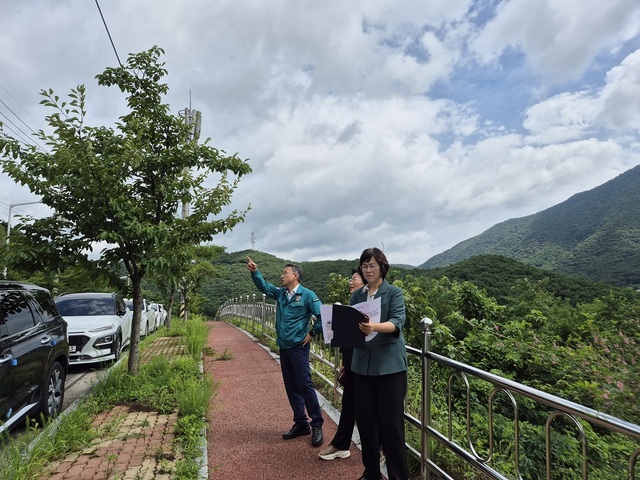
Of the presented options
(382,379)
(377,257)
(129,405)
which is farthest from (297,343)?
(129,405)

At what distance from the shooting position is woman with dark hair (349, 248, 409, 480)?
3008 mm

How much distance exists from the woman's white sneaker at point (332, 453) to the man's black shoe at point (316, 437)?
9.9 inches

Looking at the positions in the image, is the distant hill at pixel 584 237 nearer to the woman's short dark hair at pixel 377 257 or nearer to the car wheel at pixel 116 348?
the car wheel at pixel 116 348

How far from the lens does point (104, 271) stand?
19.9 feet

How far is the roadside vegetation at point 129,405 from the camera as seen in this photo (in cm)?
344

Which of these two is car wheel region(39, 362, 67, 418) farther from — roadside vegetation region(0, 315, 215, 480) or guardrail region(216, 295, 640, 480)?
guardrail region(216, 295, 640, 480)

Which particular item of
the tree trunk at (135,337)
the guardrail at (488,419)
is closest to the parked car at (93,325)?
the tree trunk at (135,337)

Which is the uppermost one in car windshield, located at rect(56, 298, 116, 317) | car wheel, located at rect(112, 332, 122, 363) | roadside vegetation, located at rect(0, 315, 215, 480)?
car windshield, located at rect(56, 298, 116, 317)

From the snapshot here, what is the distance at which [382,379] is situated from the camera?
3072 mm

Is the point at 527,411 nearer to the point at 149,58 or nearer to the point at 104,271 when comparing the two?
the point at 104,271

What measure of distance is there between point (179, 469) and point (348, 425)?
1.47 metres

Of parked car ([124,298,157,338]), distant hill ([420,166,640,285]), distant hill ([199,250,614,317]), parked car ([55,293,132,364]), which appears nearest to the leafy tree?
parked car ([55,293,132,364])

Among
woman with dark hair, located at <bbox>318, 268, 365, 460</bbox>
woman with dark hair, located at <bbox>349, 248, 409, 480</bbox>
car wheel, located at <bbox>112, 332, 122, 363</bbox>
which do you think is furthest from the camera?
car wheel, located at <bbox>112, 332, 122, 363</bbox>

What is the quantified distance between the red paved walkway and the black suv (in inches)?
74.3
